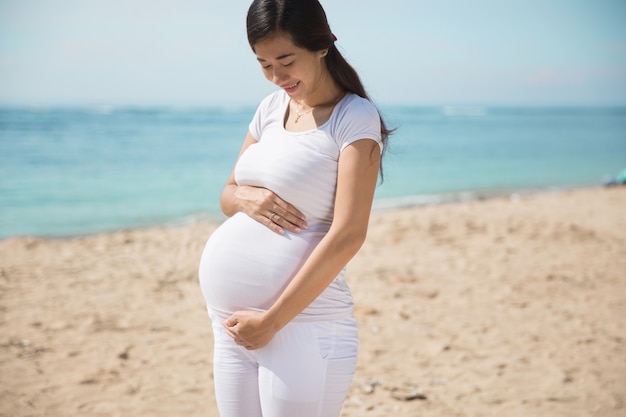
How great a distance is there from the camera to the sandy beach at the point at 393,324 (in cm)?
390

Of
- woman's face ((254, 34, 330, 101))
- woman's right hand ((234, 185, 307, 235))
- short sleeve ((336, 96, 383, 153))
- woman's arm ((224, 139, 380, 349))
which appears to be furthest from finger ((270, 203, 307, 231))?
woman's face ((254, 34, 330, 101))

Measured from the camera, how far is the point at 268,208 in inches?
72.9

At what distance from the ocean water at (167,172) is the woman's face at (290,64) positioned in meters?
2.36

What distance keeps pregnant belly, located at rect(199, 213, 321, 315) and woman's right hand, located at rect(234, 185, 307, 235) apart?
0.08ft

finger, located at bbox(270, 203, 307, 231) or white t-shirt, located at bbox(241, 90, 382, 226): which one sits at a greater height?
white t-shirt, located at bbox(241, 90, 382, 226)

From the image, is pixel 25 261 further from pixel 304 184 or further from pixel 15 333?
pixel 304 184

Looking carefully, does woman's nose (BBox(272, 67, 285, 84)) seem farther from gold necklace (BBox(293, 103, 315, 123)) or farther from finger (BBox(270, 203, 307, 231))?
finger (BBox(270, 203, 307, 231))

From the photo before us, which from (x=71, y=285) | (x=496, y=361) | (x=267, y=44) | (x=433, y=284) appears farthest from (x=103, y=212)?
(x=267, y=44)

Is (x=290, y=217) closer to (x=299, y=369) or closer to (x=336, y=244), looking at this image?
(x=336, y=244)

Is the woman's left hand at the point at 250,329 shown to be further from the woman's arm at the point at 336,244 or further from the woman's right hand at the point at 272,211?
the woman's right hand at the point at 272,211

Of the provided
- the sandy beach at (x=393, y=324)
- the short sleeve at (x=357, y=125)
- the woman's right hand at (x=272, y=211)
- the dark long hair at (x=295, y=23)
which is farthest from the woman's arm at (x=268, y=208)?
the sandy beach at (x=393, y=324)

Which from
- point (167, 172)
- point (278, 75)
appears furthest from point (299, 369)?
point (167, 172)

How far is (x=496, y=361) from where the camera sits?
4516mm

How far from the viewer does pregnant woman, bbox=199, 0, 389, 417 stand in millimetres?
1697
